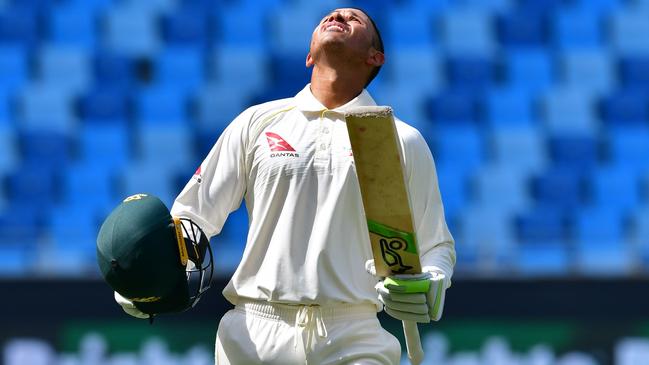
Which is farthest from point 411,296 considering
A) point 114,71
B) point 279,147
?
point 114,71

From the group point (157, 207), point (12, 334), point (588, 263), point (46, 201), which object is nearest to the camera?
point (157, 207)

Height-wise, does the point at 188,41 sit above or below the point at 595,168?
above

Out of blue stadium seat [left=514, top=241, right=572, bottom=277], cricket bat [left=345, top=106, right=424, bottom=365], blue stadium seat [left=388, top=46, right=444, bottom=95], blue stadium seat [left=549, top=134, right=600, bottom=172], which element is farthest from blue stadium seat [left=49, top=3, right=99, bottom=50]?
cricket bat [left=345, top=106, right=424, bottom=365]

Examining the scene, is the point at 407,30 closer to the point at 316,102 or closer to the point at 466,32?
the point at 466,32

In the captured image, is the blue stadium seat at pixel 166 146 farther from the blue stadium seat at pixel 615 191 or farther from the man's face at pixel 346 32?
the man's face at pixel 346 32

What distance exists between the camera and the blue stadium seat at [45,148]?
32.6 feet

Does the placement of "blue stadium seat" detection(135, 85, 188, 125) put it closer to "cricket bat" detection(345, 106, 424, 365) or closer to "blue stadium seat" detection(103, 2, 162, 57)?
"blue stadium seat" detection(103, 2, 162, 57)

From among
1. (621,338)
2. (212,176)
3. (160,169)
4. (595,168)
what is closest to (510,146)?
(595,168)

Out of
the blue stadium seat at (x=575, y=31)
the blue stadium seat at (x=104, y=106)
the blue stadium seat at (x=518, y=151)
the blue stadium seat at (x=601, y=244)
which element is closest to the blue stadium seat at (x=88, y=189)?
the blue stadium seat at (x=104, y=106)

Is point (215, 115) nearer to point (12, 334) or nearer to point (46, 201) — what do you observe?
point (46, 201)

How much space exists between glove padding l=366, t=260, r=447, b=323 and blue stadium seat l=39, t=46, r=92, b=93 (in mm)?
7571

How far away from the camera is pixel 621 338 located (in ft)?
23.4

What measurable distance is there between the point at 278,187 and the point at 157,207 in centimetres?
36

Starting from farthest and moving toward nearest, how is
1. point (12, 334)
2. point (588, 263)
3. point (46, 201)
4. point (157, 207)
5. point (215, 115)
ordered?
point (215, 115) < point (46, 201) < point (588, 263) < point (12, 334) < point (157, 207)
